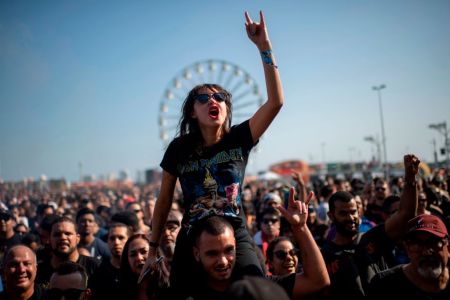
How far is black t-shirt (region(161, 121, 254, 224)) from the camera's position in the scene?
2254 millimetres

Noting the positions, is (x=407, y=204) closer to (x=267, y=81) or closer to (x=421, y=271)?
(x=421, y=271)

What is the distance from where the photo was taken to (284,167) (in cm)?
5603

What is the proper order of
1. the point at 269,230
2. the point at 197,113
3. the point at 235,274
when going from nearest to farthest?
the point at 235,274, the point at 197,113, the point at 269,230

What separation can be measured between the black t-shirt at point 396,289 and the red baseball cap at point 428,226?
307 millimetres

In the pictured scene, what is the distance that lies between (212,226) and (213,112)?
755 millimetres

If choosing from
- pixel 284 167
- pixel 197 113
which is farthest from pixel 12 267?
pixel 284 167

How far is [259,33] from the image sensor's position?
2.38 m

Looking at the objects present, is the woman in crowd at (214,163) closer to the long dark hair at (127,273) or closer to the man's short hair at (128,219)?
the long dark hair at (127,273)

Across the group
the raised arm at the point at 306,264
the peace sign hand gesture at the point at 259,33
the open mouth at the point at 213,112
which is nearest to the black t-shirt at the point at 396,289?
the raised arm at the point at 306,264

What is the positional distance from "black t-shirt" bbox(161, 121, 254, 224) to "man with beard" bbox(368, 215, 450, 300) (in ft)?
3.74

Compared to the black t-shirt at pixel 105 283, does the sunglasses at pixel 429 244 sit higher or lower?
higher

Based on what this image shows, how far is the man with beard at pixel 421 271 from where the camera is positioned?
93.0 inches

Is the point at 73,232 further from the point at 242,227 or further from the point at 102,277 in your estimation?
the point at 242,227

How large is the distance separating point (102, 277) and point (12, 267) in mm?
864
